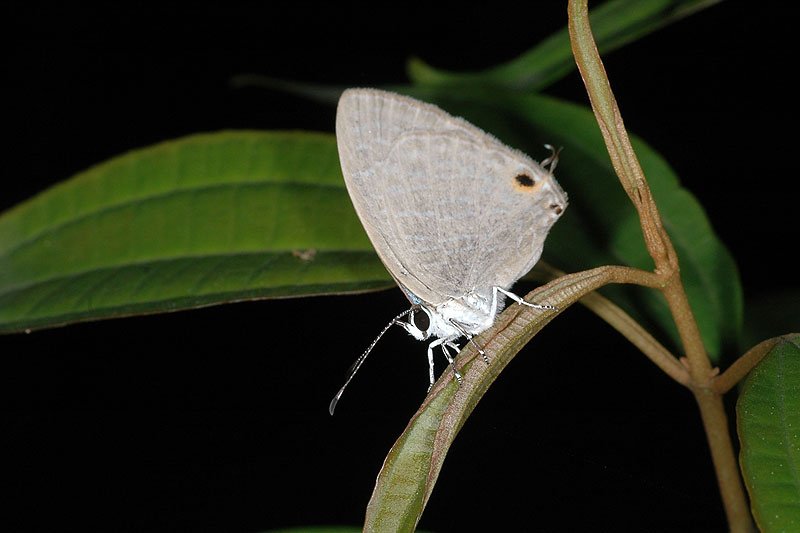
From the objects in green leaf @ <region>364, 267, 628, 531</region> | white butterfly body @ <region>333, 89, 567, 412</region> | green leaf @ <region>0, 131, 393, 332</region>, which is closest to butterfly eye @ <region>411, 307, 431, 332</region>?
white butterfly body @ <region>333, 89, 567, 412</region>

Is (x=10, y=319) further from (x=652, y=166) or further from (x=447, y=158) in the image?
(x=652, y=166)

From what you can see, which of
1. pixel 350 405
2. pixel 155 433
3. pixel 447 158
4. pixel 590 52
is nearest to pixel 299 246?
pixel 447 158

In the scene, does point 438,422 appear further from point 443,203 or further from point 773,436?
point 443,203

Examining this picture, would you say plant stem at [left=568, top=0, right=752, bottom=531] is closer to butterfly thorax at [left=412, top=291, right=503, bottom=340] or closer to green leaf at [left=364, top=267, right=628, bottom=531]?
green leaf at [left=364, top=267, right=628, bottom=531]

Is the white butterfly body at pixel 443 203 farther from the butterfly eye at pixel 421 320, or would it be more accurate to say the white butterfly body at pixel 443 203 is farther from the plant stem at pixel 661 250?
the plant stem at pixel 661 250

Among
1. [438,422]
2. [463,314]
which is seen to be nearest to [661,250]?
[438,422]

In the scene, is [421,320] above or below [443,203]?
below

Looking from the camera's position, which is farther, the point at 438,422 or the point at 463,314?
the point at 463,314
